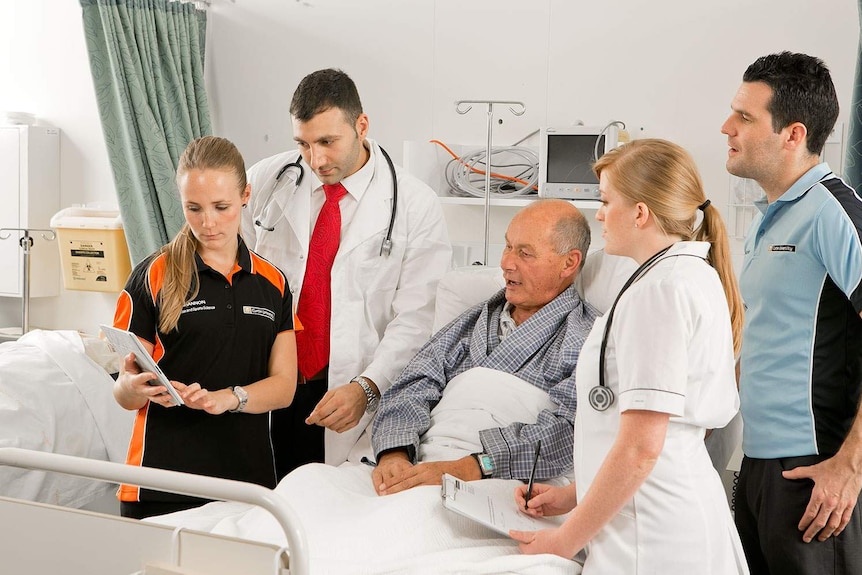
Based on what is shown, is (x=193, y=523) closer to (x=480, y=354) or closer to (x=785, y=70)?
(x=480, y=354)

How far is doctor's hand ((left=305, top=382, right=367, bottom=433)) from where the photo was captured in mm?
2068

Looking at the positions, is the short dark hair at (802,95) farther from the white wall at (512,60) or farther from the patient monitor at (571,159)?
the white wall at (512,60)

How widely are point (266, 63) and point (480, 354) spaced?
2.39 metres

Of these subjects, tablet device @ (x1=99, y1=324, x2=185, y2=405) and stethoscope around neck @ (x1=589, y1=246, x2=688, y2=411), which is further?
tablet device @ (x1=99, y1=324, x2=185, y2=405)

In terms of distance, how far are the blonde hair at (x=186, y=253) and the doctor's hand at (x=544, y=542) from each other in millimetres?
816

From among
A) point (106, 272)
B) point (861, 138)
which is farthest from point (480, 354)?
point (106, 272)

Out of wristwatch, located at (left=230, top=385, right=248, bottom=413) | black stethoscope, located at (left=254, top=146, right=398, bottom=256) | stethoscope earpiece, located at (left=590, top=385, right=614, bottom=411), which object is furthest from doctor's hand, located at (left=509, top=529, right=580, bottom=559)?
black stethoscope, located at (left=254, top=146, right=398, bottom=256)

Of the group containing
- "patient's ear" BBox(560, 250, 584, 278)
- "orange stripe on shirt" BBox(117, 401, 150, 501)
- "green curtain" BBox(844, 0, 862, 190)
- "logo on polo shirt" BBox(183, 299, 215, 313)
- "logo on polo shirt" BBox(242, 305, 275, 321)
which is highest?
"green curtain" BBox(844, 0, 862, 190)

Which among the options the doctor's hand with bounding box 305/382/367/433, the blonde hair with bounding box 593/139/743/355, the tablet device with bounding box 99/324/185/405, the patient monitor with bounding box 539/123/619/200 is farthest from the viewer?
the patient monitor with bounding box 539/123/619/200

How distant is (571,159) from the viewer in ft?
10.7

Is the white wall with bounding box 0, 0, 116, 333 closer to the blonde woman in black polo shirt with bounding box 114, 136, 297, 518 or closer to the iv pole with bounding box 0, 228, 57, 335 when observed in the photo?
the iv pole with bounding box 0, 228, 57, 335

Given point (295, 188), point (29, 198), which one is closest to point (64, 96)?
point (29, 198)

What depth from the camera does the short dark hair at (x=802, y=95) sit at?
5.43 feet

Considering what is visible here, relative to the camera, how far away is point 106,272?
398 cm
